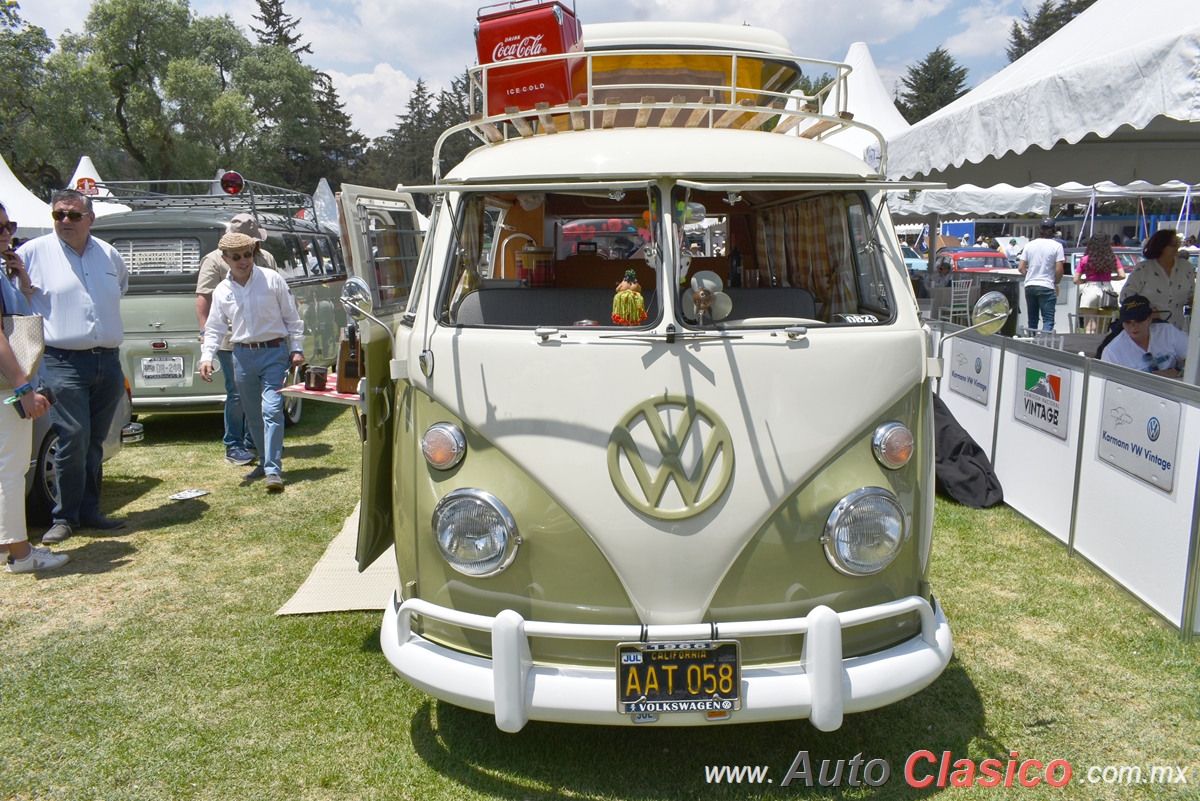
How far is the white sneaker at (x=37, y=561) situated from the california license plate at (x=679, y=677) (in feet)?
12.7

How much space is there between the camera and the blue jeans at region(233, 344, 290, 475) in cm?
625

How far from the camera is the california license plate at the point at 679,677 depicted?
2.53 metres

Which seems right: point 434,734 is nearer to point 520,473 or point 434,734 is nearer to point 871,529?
point 520,473

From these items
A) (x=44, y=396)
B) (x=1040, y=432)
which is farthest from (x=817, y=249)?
(x=44, y=396)

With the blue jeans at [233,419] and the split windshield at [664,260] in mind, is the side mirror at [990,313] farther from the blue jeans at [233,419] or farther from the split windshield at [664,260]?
the blue jeans at [233,419]

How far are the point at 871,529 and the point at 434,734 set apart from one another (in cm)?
179

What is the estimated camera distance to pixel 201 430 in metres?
8.43

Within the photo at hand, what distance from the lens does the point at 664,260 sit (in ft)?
9.59

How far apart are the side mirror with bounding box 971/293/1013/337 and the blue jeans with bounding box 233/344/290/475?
4.89 meters

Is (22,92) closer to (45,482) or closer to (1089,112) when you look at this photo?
(45,482)

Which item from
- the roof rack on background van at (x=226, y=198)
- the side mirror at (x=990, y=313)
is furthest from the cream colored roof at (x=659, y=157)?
the roof rack on background van at (x=226, y=198)

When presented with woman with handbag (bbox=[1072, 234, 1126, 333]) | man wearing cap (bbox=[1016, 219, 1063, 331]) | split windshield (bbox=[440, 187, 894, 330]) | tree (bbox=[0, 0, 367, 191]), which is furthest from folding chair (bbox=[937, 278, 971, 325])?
tree (bbox=[0, 0, 367, 191])

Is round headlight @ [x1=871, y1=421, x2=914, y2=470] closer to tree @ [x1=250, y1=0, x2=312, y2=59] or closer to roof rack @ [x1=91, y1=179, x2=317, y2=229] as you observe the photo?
roof rack @ [x1=91, y1=179, x2=317, y2=229]

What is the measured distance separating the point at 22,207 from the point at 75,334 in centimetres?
1313
